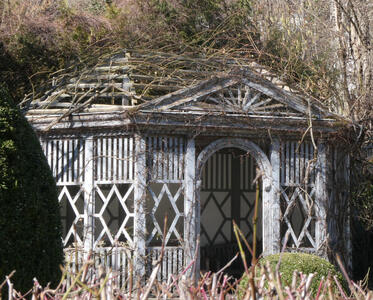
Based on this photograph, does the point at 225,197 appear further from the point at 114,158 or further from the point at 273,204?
the point at 114,158

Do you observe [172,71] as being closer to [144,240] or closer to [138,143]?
[138,143]

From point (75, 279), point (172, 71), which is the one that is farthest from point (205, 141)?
point (75, 279)

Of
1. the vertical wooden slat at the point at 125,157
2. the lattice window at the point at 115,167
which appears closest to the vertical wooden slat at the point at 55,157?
the lattice window at the point at 115,167

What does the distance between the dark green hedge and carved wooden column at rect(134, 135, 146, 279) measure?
335 centimetres

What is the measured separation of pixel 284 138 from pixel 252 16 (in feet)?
18.4

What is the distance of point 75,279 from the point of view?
1698 millimetres

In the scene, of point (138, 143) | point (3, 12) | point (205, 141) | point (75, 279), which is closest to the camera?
point (75, 279)

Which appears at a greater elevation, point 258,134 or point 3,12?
point 3,12

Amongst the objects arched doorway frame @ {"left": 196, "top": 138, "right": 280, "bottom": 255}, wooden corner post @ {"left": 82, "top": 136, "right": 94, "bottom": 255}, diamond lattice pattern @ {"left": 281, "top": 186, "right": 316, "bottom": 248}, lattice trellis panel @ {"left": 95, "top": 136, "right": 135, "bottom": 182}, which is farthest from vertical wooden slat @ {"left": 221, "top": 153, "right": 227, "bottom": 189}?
wooden corner post @ {"left": 82, "top": 136, "right": 94, "bottom": 255}

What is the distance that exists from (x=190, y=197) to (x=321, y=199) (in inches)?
94.9

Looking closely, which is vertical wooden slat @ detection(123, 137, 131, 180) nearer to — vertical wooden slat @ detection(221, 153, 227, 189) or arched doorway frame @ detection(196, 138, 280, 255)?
arched doorway frame @ detection(196, 138, 280, 255)

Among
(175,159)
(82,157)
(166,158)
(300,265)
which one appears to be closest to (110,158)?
(82,157)

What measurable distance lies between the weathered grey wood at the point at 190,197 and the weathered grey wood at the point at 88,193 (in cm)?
153

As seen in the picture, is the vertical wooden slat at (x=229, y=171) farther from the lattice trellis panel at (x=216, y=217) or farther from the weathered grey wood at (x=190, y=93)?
the weathered grey wood at (x=190, y=93)
